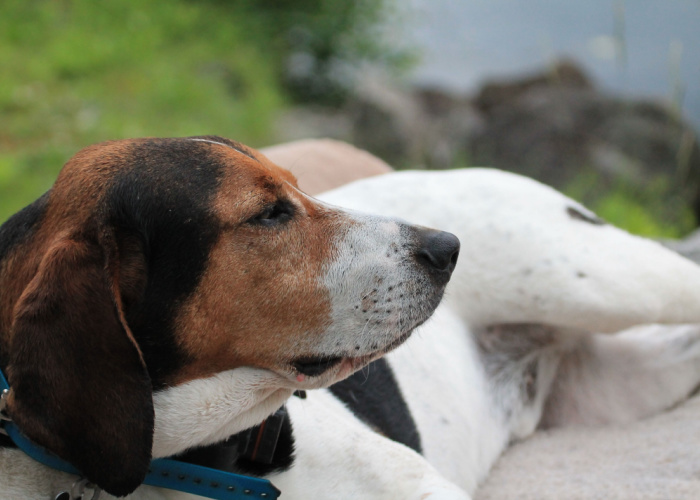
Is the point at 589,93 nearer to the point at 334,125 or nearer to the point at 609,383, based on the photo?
the point at 334,125

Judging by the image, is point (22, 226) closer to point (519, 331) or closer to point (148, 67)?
point (519, 331)

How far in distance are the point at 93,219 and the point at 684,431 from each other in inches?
98.6

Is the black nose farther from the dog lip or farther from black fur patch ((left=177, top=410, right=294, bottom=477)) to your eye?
black fur patch ((left=177, top=410, right=294, bottom=477))

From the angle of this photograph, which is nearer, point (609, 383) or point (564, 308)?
point (564, 308)

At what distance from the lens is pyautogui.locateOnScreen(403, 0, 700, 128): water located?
9.40 meters

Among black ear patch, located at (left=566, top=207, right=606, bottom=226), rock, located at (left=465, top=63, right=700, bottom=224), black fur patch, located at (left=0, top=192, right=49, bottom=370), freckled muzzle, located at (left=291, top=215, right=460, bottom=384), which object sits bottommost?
rock, located at (left=465, top=63, right=700, bottom=224)

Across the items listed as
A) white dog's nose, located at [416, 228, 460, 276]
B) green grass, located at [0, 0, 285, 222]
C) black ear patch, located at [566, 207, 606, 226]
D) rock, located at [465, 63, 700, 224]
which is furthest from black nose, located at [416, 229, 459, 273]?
rock, located at [465, 63, 700, 224]

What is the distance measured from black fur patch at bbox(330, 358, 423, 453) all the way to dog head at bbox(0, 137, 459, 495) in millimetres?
613

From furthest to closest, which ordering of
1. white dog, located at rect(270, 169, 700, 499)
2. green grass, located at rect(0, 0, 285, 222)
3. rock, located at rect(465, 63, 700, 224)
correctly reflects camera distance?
1. rock, located at rect(465, 63, 700, 224)
2. green grass, located at rect(0, 0, 285, 222)
3. white dog, located at rect(270, 169, 700, 499)

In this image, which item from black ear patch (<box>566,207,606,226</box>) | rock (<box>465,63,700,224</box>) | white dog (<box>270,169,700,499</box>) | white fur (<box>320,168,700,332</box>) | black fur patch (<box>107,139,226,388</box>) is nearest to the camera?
black fur patch (<box>107,139,226,388</box>)

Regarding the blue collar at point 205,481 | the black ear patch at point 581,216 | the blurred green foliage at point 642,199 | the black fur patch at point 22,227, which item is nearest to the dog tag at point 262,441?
the blue collar at point 205,481

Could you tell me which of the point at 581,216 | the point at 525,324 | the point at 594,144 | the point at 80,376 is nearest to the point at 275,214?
the point at 80,376

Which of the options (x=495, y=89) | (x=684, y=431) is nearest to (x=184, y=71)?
(x=495, y=89)

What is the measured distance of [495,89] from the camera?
376 inches
